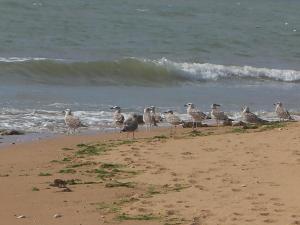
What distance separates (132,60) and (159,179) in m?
17.2

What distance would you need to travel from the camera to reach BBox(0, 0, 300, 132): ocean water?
19609 millimetres

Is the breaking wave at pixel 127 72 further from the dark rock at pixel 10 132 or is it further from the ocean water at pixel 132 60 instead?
the dark rock at pixel 10 132

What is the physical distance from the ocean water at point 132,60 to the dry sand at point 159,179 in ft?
9.88

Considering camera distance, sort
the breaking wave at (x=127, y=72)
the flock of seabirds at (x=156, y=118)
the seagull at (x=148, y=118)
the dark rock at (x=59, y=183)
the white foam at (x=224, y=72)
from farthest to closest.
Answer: the white foam at (x=224, y=72), the breaking wave at (x=127, y=72), the seagull at (x=148, y=118), the flock of seabirds at (x=156, y=118), the dark rock at (x=59, y=183)

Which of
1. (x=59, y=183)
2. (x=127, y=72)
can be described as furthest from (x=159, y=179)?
(x=127, y=72)

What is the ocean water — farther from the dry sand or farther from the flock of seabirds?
the dry sand

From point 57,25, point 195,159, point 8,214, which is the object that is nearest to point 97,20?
point 57,25

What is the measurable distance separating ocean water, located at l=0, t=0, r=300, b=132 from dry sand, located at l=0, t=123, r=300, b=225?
301 cm

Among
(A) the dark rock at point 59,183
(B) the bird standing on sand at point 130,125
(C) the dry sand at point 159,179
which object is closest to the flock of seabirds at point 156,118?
(B) the bird standing on sand at point 130,125

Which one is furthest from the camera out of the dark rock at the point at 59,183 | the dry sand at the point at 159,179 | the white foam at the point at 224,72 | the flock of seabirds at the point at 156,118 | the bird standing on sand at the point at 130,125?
the white foam at the point at 224,72

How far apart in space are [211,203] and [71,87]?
1443cm

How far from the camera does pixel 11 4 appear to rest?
3869 centimetres

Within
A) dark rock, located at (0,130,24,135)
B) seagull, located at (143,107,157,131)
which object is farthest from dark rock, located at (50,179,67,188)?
seagull, located at (143,107,157,131)

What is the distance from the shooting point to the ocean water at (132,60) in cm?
1961
